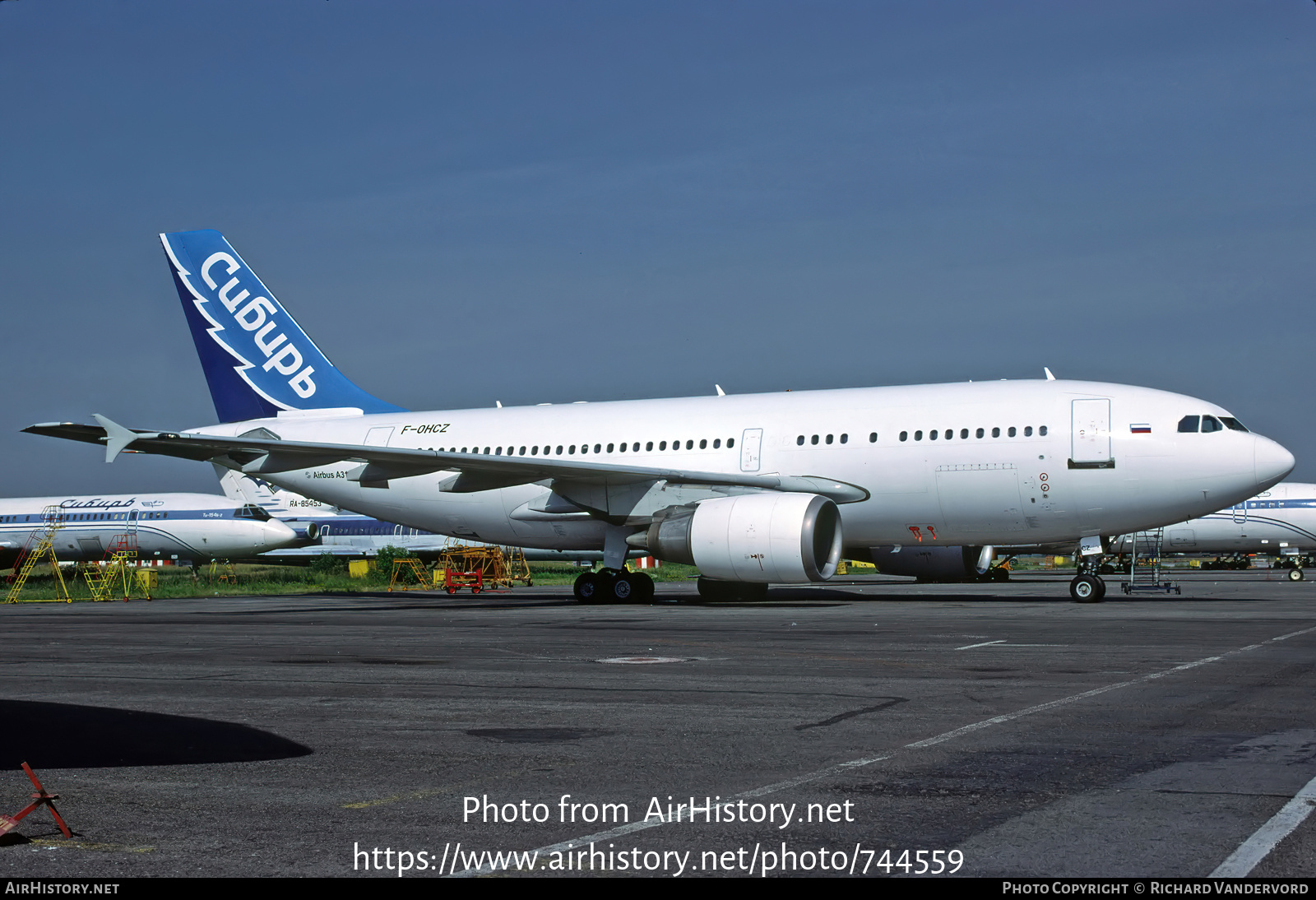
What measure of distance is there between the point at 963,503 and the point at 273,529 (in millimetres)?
36754

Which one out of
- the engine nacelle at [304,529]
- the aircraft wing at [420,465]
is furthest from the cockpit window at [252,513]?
the aircraft wing at [420,465]

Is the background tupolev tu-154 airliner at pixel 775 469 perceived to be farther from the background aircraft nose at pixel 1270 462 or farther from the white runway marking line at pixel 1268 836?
the white runway marking line at pixel 1268 836

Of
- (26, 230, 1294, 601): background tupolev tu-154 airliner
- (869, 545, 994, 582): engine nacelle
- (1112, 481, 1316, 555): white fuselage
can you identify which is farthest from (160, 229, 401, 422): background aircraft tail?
(1112, 481, 1316, 555): white fuselage

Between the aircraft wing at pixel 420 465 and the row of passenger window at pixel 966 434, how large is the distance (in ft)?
4.47

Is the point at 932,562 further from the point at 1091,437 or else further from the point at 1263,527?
the point at 1263,527

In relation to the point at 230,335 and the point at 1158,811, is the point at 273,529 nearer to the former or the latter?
the point at 230,335

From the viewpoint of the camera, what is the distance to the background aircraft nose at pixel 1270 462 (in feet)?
67.0

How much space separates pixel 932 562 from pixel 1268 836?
24.7 meters

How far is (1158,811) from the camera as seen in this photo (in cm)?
498

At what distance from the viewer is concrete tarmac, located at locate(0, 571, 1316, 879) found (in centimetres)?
448

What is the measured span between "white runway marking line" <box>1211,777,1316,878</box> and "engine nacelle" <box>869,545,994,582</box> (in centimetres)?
2290

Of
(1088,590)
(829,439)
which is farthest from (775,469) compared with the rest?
(1088,590)

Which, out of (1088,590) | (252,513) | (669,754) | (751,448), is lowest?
(669,754)

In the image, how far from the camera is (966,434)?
21.6m
